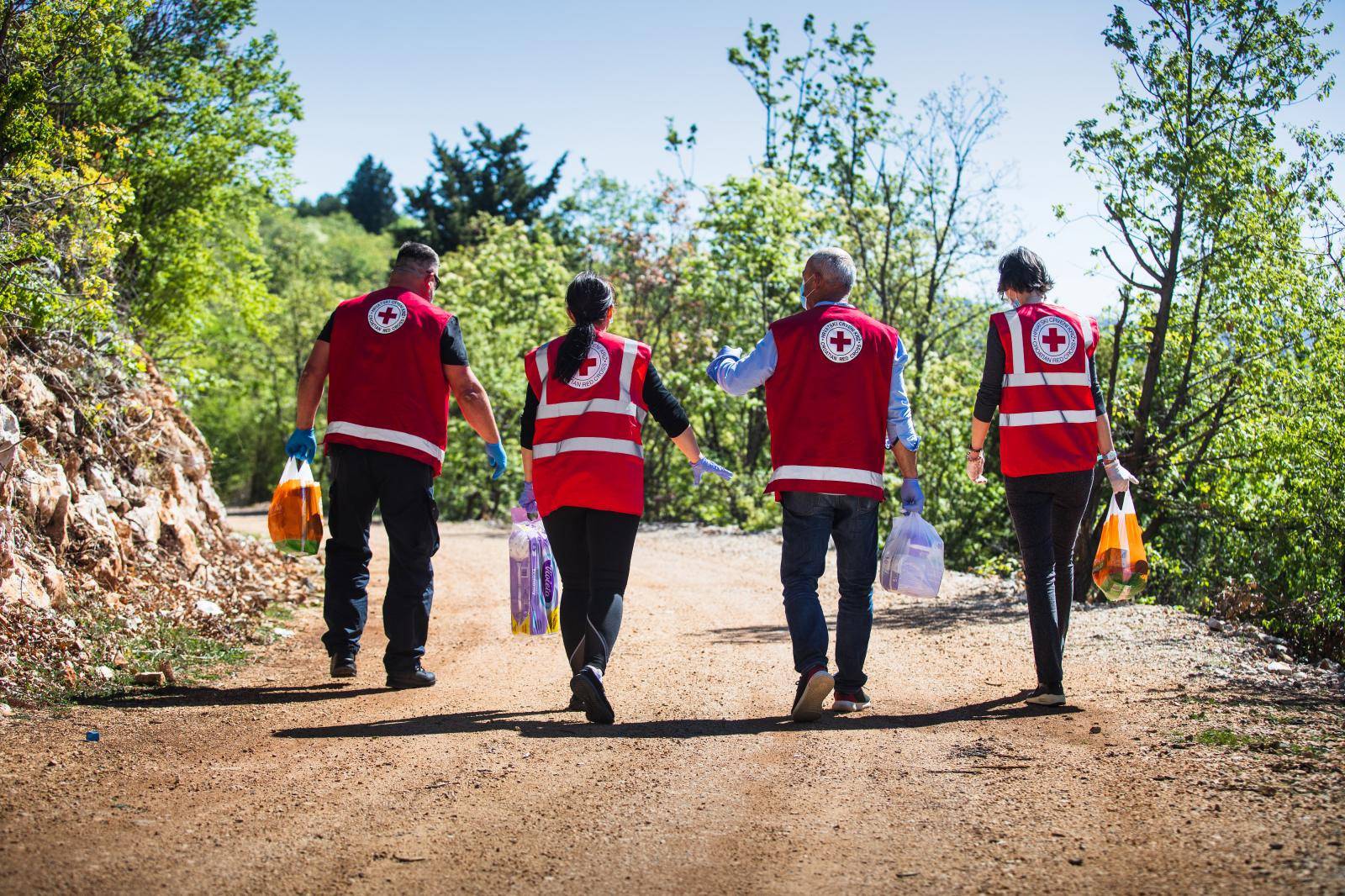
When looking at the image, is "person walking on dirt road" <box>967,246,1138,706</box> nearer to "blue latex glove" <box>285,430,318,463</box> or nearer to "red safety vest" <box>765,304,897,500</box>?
"red safety vest" <box>765,304,897,500</box>

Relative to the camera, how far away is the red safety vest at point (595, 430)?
5.24 meters

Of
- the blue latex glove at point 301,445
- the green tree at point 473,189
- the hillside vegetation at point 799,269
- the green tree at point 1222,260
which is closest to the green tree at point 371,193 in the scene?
the green tree at point 473,189

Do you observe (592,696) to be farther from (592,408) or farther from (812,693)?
(592,408)

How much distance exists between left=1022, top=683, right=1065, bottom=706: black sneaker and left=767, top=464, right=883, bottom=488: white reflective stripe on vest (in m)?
1.22

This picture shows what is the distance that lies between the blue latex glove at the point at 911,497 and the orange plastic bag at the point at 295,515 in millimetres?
2945

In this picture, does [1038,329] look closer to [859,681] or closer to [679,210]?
[859,681]

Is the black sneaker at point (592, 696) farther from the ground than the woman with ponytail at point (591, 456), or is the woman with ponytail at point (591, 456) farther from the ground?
the woman with ponytail at point (591, 456)

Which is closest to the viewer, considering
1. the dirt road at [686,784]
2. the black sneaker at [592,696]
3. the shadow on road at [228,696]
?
the dirt road at [686,784]

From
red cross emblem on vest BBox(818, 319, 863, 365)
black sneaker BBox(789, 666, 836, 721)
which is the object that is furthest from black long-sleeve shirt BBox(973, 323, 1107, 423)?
black sneaker BBox(789, 666, 836, 721)

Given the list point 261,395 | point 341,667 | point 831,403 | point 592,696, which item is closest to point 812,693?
point 592,696

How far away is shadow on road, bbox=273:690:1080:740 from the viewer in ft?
15.9

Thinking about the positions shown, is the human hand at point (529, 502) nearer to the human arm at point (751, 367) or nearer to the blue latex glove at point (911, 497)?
the human arm at point (751, 367)

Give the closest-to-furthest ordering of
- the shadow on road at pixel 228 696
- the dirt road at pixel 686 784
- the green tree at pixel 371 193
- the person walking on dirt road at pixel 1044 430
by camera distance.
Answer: the dirt road at pixel 686 784, the shadow on road at pixel 228 696, the person walking on dirt road at pixel 1044 430, the green tree at pixel 371 193

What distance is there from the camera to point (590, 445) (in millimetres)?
5258
